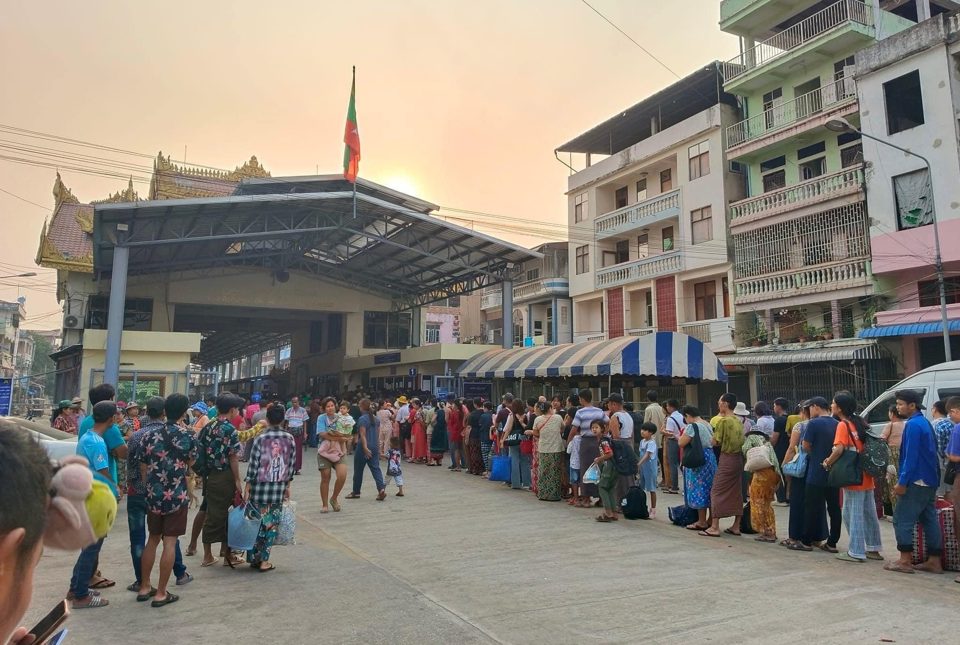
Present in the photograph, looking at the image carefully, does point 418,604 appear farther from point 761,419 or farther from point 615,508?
point 761,419

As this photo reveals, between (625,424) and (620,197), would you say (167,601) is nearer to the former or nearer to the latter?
(625,424)

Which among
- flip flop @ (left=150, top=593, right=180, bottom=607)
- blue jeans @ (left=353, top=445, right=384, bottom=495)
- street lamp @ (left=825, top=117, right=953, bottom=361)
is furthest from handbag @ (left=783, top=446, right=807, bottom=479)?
street lamp @ (left=825, top=117, right=953, bottom=361)

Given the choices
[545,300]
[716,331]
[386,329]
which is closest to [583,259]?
[545,300]

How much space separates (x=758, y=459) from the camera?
7191 mm

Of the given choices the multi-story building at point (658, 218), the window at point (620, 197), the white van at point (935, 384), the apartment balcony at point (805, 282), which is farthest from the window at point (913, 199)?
the window at point (620, 197)

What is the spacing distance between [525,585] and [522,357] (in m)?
14.9

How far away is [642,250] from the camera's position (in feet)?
92.9

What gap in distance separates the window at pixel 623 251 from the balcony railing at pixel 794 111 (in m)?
6.86

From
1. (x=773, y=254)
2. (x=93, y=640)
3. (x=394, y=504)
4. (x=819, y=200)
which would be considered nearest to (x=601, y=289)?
(x=773, y=254)

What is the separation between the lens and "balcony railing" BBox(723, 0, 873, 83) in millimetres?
20531

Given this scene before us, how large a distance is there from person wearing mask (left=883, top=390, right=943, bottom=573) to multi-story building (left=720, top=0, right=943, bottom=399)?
1400 cm

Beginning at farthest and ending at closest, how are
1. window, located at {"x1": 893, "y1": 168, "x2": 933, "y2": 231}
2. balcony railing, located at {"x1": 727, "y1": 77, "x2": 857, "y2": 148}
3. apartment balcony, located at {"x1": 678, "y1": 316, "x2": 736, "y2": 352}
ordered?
apartment balcony, located at {"x1": 678, "y1": 316, "x2": 736, "y2": 352}
balcony railing, located at {"x1": 727, "y1": 77, "x2": 857, "y2": 148}
window, located at {"x1": 893, "y1": 168, "x2": 933, "y2": 231}

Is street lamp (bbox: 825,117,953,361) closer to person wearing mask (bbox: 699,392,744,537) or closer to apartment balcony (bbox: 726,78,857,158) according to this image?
apartment balcony (bbox: 726,78,857,158)

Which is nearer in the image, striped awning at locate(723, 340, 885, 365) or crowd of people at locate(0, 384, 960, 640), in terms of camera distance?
crowd of people at locate(0, 384, 960, 640)
